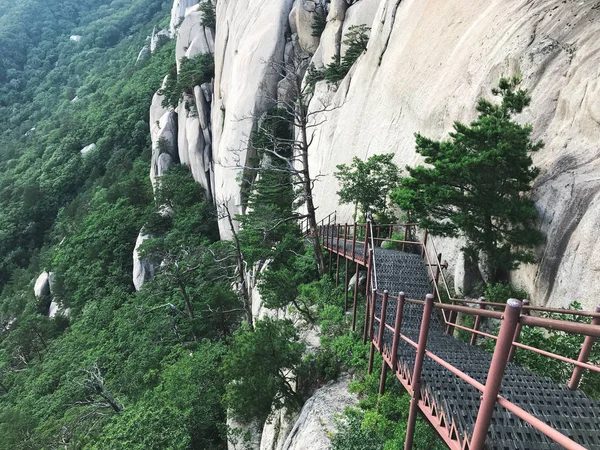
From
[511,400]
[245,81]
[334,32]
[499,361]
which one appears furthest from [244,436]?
[245,81]

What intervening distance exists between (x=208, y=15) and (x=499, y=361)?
4203cm

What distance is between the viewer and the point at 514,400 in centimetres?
270

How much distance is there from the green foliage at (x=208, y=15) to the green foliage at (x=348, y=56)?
21.5 m

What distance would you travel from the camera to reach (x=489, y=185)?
5633 mm

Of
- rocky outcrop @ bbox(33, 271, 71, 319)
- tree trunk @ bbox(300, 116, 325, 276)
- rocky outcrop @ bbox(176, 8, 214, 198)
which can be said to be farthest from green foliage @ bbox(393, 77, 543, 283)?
rocky outcrop @ bbox(33, 271, 71, 319)

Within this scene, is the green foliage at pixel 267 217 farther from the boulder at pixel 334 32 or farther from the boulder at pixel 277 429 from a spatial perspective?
the boulder at pixel 277 429

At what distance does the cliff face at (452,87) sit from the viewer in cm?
532

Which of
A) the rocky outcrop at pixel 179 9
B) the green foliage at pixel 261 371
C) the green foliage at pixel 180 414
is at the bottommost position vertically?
the green foliage at pixel 180 414

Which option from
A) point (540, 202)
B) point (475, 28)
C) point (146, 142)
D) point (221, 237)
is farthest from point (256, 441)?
point (146, 142)

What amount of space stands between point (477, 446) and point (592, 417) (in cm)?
140

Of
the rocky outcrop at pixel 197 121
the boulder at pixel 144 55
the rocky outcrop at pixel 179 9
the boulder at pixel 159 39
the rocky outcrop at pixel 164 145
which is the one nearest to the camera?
the rocky outcrop at pixel 197 121

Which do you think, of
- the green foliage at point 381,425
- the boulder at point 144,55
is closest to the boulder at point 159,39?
the boulder at point 144,55

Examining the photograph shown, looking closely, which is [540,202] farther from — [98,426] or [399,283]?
[98,426]

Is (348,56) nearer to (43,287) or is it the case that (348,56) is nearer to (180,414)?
(180,414)
